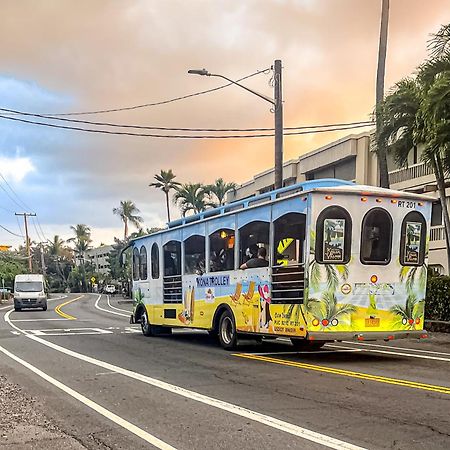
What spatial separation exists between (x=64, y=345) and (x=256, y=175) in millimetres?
30127

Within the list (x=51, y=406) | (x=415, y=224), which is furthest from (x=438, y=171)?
(x=51, y=406)

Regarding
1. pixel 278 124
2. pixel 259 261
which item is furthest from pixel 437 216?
pixel 259 261

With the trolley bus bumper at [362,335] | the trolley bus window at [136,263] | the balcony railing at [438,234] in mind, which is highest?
the balcony railing at [438,234]

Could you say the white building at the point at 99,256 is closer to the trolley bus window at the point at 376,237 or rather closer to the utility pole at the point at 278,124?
the utility pole at the point at 278,124

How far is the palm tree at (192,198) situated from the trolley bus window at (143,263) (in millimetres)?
33767

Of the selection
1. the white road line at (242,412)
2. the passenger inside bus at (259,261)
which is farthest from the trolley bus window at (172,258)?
the white road line at (242,412)

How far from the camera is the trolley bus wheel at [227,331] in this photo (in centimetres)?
1366

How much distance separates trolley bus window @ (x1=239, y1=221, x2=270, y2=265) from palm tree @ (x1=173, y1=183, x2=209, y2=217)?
39.5m

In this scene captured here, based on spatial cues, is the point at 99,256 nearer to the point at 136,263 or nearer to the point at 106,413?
the point at 136,263

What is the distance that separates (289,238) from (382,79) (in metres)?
11.1

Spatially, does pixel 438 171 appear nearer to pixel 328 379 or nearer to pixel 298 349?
pixel 298 349

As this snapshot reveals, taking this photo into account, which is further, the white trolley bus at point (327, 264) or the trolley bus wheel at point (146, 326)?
the trolley bus wheel at point (146, 326)

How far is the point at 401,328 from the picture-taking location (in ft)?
38.9

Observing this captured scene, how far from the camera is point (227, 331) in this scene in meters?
14.1
